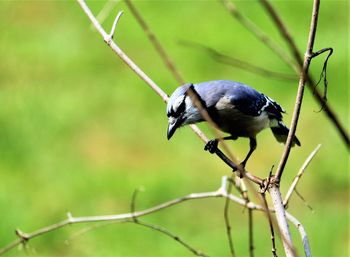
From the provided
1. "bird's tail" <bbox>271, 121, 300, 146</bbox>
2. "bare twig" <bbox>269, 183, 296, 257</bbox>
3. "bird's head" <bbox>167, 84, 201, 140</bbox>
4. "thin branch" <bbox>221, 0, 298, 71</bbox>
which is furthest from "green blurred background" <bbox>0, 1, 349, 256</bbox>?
"thin branch" <bbox>221, 0, 298, 71</bbox>

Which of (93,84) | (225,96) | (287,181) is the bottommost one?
(287,181)

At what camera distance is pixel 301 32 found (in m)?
9.37

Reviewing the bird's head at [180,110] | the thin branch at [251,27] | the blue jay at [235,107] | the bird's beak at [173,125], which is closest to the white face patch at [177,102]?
the bird's head at [180,110]

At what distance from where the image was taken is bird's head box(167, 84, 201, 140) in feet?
10.8

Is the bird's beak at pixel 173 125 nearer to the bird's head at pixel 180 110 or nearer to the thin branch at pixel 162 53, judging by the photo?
the bird's head at pixel 180 110

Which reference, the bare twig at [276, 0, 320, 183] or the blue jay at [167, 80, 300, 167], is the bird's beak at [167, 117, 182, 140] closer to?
the blue jay at [167, 80, 300, 167]

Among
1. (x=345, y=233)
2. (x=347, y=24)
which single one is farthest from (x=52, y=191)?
(x=347, y=24)

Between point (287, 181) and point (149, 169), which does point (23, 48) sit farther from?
point (287, 181)

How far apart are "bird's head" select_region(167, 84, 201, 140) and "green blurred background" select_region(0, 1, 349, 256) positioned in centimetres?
154

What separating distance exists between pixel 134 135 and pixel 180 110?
14.6ft

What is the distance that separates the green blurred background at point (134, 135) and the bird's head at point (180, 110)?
154 cm

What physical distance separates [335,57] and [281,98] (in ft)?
3.96

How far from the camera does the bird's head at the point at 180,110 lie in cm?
329

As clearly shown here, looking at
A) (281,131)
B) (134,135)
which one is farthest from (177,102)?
(134,135)
